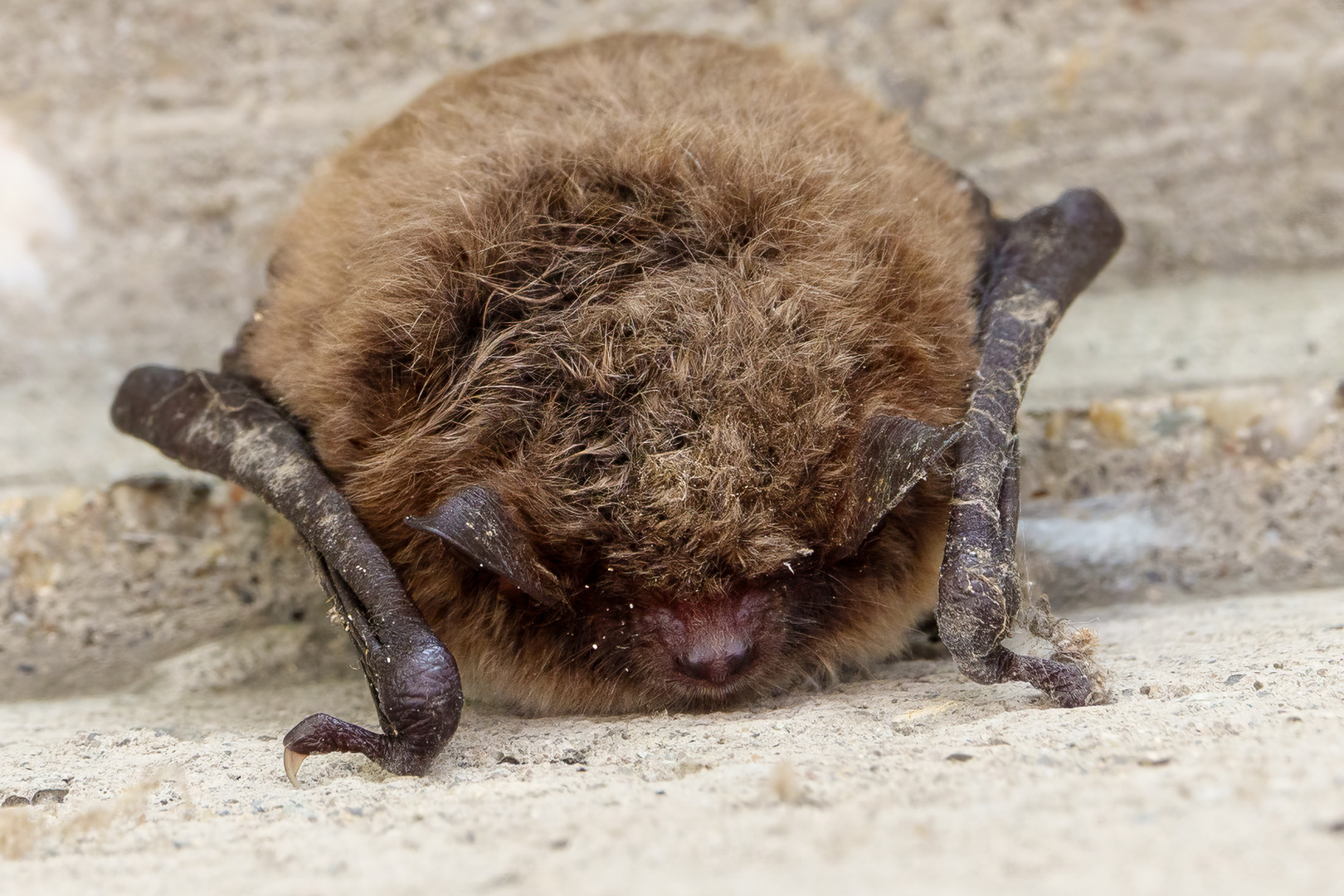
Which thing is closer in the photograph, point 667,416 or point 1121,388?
point 667,416

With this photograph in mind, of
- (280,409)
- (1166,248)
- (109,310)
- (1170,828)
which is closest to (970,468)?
(1170,828)

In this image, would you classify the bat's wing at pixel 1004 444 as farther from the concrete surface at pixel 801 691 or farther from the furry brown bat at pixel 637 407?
the concrete surface at pixel 801 691

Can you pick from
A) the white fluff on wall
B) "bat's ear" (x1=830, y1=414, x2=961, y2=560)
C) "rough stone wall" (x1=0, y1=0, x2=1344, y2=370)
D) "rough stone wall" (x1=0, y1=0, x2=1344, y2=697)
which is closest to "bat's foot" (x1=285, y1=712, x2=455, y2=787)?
"bat's ear" (x1=830, y1=414, x2=961, y2=560)

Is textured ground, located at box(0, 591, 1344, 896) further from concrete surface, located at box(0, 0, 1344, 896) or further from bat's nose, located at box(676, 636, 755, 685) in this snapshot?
bat's nose, located at box(676, 636, 755, 685)

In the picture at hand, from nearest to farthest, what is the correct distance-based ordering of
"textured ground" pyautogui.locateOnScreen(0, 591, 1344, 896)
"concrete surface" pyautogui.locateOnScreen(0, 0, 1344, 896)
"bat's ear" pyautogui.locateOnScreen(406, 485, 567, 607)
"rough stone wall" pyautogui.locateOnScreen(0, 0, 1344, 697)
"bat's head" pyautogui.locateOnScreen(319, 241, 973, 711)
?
"textured ground" pyautogui.locateOnScreen(0, 591, 1344, 896)
"concrete surface" pyautogui.locateOnScreen(0, 0, 1344, 896)
"bat's ear" pyautogui.locateOnScreen(406, 485, 567, 607)
"bat's head" pyautogui.locateOnScreen(319, 241, 973, 711)
"rough stone wall" pyautogui.locateOnScreen(0, 0, 1344, 697)

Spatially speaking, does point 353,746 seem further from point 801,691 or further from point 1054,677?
point 1054,677

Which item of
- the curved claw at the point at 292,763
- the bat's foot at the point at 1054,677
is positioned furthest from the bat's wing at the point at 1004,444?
the curved claw at the point at 292,763

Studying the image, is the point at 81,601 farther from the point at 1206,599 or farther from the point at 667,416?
the point at 1206,599
